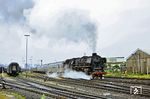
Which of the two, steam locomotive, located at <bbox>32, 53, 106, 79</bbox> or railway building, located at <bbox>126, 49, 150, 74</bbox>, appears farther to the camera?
railway building, located at <bbox>126, 49, 150, 74</bbox>

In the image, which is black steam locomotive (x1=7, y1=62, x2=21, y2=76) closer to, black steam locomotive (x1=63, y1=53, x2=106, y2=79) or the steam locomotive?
the steam locomotive

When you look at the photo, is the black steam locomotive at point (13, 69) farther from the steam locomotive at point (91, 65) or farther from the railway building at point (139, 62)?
the railway building at point (139, 62)

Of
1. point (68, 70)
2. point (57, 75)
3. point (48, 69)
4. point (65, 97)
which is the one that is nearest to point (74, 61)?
point (68, 70)

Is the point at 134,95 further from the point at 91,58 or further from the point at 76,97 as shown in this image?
the point at 91,58

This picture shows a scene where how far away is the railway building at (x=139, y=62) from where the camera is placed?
73.2 metres

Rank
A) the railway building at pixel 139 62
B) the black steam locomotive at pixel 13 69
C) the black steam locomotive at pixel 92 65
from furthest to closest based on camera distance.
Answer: the railway building at pixel 139 62 < the black steam locomotive at pixel 13 69 < the black steam locomotive at pixel 92 65

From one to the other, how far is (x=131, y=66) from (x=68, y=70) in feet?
94.2

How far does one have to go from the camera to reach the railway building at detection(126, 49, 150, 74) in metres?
73.2

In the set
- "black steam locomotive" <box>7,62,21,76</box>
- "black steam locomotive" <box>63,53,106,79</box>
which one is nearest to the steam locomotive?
"black steam locomotive" <box>63,53,106,79</box>

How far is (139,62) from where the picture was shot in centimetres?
7681

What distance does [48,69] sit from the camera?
69.6 metres

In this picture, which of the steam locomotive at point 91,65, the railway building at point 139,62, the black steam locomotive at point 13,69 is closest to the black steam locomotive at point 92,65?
the steam locomotive at point 91,65

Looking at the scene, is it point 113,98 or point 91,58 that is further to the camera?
point 91,58

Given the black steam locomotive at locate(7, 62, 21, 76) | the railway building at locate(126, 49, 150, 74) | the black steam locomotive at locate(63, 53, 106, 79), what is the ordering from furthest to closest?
the railway building at locate(126, 49, 150, 74)
the black steam locomotive at locate(7, 62, 21, 76)
the black steam locomotive at locate(63, 53, 106, 79)
